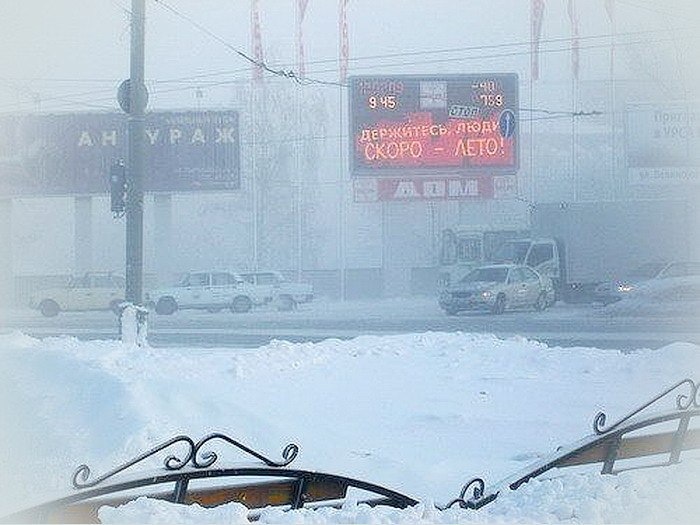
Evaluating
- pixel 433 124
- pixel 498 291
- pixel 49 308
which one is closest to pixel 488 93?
pixel 433 124

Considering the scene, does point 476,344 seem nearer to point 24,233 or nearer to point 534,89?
point 534,89

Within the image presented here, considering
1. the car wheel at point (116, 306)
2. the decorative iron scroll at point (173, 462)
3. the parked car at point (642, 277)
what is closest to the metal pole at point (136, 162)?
the car wheel at point (116, 306)

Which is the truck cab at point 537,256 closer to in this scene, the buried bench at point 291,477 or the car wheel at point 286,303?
the car wheel at point 286,303

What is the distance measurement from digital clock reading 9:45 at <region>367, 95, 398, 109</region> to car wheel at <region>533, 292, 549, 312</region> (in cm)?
141

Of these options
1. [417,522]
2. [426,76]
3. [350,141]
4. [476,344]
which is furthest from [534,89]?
[417,522]

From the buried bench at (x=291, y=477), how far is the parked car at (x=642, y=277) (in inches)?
33.1

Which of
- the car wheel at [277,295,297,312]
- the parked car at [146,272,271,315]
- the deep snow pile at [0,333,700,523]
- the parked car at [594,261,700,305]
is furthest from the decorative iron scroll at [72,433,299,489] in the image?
the parked car at [594,261,700,305]

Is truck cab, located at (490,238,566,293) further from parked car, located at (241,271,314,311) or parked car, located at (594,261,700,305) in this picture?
parked car, located at (241,271,314,311)

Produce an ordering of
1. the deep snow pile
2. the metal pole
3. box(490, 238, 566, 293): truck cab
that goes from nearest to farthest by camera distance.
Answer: the deep snow pile < the metal pole < box(490, 238, 566, 293): truck cab

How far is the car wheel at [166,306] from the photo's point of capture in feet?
12.5

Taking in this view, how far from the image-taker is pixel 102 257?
137 inches

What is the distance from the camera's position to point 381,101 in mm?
4031

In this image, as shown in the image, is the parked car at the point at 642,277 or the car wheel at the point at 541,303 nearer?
the parked car at the point at 642,277

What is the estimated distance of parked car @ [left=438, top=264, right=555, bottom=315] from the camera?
462 cm
